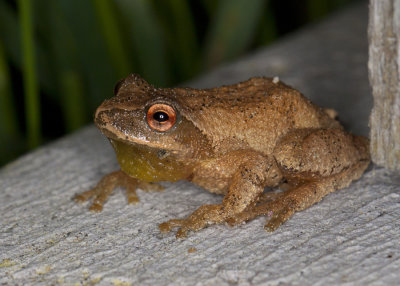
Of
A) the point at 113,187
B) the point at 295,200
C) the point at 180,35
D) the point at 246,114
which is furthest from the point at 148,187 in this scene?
the point at 180,35

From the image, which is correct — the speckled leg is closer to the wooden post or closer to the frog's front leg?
the frog's front leg

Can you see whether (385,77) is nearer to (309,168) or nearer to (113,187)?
(309,168)

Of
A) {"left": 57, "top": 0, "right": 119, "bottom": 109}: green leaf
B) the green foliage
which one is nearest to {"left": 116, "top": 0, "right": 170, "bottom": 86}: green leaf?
the green foliage

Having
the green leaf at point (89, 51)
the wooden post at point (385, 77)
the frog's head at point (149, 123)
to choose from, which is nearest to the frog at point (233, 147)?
the frog's head at point (149, 123)

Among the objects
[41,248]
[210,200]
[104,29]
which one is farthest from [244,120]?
[104,29]

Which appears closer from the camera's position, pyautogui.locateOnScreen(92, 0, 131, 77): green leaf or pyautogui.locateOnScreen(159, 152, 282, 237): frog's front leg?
pyautogui.locateOnScreen(159, 152, 282, 237): frog's front leg
